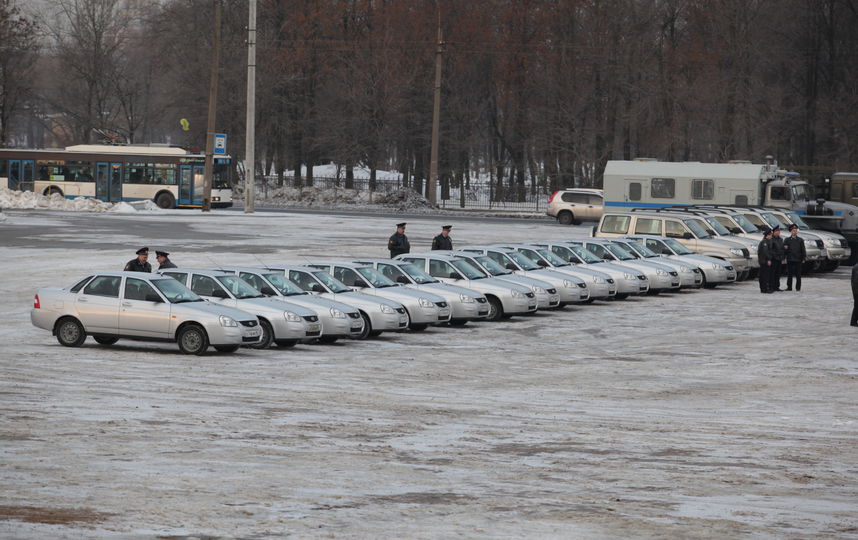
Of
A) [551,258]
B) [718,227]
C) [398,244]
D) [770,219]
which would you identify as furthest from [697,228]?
[398,244]

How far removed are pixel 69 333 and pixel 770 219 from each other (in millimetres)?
24938

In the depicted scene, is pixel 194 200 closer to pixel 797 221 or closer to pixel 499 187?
pixel 499 187

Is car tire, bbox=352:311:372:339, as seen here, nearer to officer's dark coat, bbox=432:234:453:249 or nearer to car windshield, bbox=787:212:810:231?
officer's dark coat, bbox=432:234:453:249

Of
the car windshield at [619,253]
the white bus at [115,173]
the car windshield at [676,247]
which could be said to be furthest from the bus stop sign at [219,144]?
the car windshield at [619,253]

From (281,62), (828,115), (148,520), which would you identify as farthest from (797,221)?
(281,62)

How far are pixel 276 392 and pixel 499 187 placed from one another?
60.6m

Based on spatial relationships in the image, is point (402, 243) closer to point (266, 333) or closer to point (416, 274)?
point (416, 274)

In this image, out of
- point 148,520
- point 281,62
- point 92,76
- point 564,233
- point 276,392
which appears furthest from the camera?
point 92,76

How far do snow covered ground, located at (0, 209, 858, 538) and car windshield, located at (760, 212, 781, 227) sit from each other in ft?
41.1

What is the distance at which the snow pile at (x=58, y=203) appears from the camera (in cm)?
5941

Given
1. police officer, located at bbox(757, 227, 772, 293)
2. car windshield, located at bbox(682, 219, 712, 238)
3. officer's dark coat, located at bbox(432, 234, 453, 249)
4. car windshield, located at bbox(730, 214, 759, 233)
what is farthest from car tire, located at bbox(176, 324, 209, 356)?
car windshield, located at bbox(730, 214, 759, 233)

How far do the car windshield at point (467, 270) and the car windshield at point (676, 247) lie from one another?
8.98 m

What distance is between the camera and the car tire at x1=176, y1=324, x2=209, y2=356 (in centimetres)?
2269

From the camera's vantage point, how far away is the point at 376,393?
60.6 ft
